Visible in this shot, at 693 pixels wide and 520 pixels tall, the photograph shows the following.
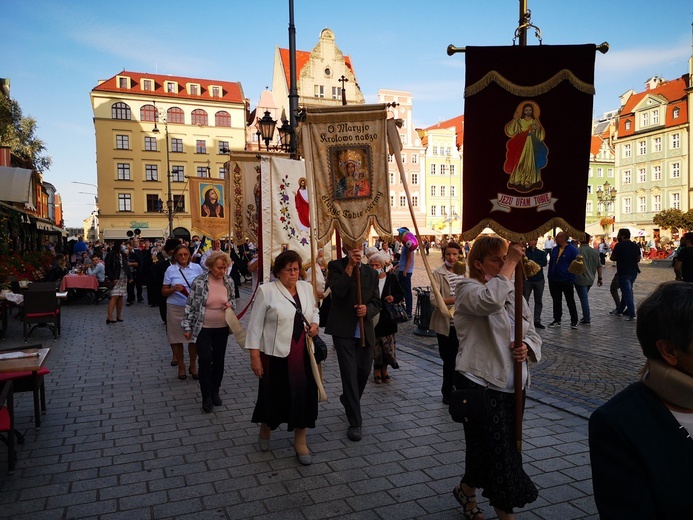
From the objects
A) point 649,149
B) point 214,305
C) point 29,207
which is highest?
point 649,149

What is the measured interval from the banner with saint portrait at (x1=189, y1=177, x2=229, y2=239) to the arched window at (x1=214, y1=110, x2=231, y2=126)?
176 ft

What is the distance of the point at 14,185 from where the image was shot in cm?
1326

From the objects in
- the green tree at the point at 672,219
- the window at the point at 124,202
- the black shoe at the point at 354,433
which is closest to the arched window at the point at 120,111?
the window at the point at 124,202

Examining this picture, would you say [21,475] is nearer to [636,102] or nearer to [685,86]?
[685,86]

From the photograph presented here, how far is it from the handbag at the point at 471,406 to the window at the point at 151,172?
59956 mm

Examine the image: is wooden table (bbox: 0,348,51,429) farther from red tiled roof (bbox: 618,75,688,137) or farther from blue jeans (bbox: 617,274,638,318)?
red tiled roof (bbox: 618,75,688,137)

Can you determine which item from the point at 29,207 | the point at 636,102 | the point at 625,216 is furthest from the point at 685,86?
the point at 29,207

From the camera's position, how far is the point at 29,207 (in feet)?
54.2

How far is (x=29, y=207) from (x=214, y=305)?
43.9ft

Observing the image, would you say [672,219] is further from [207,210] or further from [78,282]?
[78,282]

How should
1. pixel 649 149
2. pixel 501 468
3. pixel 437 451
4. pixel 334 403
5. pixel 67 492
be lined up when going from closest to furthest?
pixel 501 468
pixel 67 492
pixel 437 451
pixel 334 403
pixel 649 149

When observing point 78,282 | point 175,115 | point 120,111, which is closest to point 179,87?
point 175,115

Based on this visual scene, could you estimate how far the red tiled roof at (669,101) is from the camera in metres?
56.6

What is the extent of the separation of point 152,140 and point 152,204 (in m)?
7.31
